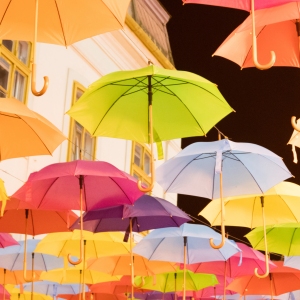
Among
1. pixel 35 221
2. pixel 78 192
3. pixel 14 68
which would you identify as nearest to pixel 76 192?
pixel 78 192

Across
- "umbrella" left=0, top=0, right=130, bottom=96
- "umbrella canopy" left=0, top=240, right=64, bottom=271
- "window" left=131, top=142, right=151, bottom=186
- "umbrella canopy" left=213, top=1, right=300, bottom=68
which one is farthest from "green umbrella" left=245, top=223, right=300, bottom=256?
"window" left=131, top=142, right=151, bottom=186

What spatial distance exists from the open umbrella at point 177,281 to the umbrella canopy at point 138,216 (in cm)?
220

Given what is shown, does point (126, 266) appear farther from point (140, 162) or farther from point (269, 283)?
point (140, 162)

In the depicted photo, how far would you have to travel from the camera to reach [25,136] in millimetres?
6805

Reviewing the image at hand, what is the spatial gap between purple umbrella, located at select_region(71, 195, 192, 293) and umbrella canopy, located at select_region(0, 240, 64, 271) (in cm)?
117

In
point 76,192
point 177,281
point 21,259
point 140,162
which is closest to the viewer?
point 76,192

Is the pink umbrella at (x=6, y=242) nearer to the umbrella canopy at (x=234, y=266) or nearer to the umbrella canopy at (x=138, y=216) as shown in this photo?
the umbrella canopy at (x=138, y=216)

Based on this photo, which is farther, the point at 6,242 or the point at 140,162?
the point at 140,162

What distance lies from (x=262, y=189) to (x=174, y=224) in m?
1.17

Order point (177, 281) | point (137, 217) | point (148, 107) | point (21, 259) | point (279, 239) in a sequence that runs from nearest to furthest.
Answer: point (148, 107), point (137, 217), point (279, 239), point (21, 259), point (177, 281)

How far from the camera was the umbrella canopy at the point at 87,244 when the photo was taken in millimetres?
8984

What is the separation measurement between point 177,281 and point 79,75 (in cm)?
437

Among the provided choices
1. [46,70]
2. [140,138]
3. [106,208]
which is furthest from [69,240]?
[46,70]

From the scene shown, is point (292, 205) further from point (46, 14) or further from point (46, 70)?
point (46, 70)
